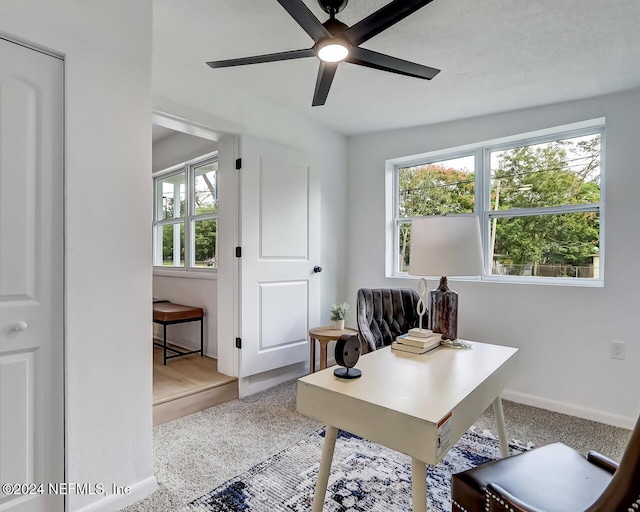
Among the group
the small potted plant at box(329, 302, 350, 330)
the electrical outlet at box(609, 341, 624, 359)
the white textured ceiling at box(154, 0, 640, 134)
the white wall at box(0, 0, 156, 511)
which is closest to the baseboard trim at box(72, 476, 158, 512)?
the white wall at box(0, 0, 156, 511)

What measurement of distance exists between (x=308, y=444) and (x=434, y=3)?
97.2 inches

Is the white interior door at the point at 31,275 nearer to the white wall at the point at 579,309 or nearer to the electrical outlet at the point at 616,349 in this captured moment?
the white wall at the point at 579,309

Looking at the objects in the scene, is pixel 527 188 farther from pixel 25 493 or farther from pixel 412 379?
pixel 25 493

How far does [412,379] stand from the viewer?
1406mm

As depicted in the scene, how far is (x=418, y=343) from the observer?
1818 mm

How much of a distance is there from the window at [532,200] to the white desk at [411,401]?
1577mm

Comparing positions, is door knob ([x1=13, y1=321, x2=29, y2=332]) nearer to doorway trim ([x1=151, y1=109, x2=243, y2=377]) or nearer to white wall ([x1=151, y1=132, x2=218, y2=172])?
doorway trim ([x1=151, y1=109, x2=243, y2=377])

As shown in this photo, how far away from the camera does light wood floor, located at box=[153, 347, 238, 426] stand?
96.6 inches

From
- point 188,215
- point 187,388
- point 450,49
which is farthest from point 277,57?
point 188,215

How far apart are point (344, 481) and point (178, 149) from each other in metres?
3.65

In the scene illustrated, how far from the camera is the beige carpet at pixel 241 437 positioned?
181 centimetres

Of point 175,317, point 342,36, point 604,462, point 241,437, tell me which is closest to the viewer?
point 604,462

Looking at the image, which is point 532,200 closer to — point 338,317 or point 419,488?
point 338,317

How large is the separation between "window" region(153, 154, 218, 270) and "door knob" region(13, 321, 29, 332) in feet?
7.38
